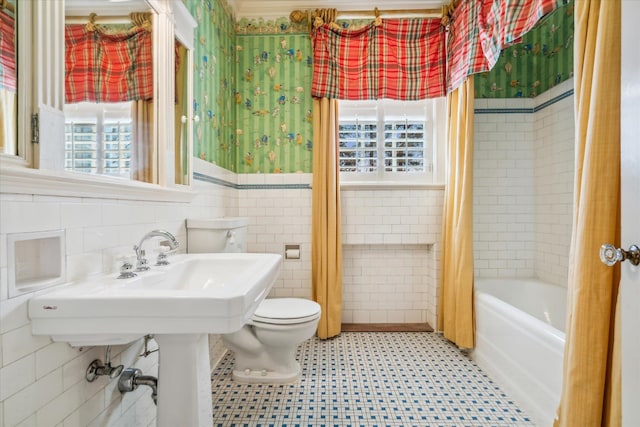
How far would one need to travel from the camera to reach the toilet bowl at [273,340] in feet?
6.08

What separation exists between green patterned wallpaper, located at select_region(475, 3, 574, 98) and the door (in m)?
1.99

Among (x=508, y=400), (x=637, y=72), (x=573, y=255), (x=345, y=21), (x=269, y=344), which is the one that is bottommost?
(x=508, y=400)

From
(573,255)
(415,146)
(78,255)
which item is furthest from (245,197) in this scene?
(573,255)

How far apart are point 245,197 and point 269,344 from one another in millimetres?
1320

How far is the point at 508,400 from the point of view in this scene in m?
1.80

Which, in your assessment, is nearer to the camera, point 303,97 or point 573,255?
point 573,255

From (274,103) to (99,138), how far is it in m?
1.85

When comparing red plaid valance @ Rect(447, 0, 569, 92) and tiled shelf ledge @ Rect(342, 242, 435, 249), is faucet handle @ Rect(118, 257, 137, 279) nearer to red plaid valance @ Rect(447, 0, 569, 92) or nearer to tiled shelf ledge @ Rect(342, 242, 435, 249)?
tiled shelf ledge @ Rect(342, 242, 435, 249)

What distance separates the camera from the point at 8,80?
79cm

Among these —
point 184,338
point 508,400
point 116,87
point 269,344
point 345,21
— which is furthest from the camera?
point 345,21

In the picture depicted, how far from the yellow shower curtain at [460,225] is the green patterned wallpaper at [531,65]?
0.53 m

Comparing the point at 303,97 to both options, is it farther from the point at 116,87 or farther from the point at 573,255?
the point at 573,255

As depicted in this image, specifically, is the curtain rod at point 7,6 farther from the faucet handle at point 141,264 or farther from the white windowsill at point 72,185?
the faucet handle at point 141,264

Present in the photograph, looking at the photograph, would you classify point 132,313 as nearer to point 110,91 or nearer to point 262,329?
point 110,91
